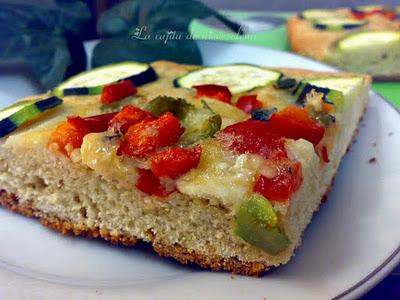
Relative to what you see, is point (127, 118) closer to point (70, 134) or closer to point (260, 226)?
point (70, 134)

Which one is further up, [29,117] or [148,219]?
[29,117]

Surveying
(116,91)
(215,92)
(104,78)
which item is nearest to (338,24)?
(215,92)

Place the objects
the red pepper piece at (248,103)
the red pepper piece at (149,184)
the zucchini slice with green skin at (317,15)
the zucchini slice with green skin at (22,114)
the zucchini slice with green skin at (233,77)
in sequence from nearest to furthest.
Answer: the red pepper piece at (149,184)
the zucchini slice with green skin at (22,114)
the red pepper piece at (248,103)
the zucchini slice with green skin at (233,77)
the zucchini slice with green skin at (317,15)

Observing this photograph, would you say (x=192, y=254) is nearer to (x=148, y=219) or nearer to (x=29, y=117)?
(x=148, y=219)

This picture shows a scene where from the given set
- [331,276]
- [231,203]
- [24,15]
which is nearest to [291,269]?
[331,276]

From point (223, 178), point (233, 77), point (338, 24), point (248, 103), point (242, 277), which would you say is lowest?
point (338, 24)

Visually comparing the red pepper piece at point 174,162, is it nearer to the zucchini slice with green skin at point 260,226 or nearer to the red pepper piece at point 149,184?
the red pepper piece at point 149,184

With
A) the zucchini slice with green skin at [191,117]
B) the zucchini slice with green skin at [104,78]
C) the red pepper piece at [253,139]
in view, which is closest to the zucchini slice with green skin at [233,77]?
the zucchini slice with green skin at [104,78]
